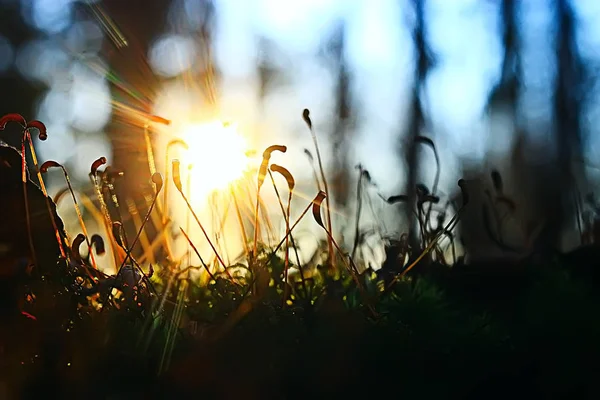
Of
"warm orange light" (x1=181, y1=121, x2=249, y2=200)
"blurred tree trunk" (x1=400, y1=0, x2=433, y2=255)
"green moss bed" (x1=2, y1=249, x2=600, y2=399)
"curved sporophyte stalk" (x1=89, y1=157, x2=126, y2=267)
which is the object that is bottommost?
"green moss bed" (x1=2, y1=249, x2=600, y2=399)

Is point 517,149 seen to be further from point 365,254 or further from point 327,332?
point 327,332

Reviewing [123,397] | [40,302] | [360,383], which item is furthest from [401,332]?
[40,302]

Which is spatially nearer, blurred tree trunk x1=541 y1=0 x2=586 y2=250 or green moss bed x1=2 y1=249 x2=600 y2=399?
green moss bed x1=2 y1=249 x2=600 y2=399

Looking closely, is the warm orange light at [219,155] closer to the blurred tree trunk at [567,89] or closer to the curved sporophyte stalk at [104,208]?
the curved sporophyte stalk at [104,208]

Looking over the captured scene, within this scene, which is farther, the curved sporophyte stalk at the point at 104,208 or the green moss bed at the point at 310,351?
the curved sporophyte stalk at the point at 104,208

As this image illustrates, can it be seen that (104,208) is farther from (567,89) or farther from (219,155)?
(567,89)

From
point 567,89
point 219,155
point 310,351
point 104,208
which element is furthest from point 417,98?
point 310,351

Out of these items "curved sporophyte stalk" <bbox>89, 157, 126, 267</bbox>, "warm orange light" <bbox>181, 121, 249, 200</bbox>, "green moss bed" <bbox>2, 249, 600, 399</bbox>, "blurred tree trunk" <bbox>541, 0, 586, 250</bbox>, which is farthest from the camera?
"blurred tree trunk" <bbox>541, 0, 586, 250</bbox>

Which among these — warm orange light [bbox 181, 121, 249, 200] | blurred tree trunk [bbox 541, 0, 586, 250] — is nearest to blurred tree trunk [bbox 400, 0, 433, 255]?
blurred tree trunk [bbox 541, 0, 586, 250]

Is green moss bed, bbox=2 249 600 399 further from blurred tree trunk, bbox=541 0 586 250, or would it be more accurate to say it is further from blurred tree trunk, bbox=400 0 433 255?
blurred tree trunk, bbox=541 0 586 250

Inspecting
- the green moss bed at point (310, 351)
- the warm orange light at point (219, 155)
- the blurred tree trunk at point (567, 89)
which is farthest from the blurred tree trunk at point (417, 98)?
the green moss bed at point (310, 351)

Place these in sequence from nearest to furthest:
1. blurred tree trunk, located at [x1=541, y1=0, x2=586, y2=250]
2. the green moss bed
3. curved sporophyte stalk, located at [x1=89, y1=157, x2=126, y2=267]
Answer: the green moss bed → curved sporophyte stalk, located at [x1=89, y1=157, x2=126, y2=267] → blurred tree trunk, located at [x1=541, y1=0, x2=586, y2=250]
